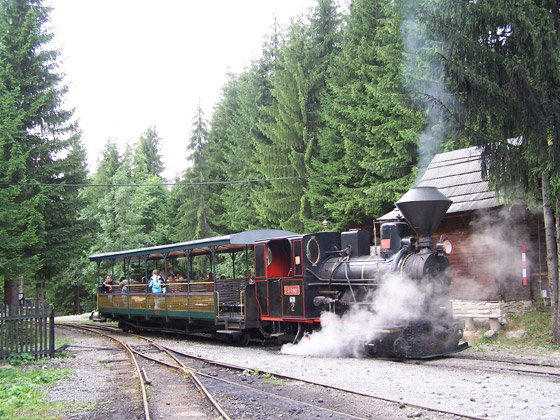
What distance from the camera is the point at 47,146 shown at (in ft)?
64.2

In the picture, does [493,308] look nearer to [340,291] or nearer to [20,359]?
[340,291]

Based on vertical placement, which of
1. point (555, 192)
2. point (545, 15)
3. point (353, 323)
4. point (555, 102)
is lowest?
point (353, 323)

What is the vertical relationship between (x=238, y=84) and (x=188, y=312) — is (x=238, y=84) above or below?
above

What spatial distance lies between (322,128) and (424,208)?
16975 millimetres

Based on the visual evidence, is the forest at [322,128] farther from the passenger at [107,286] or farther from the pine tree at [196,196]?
the passenger at [107,286]

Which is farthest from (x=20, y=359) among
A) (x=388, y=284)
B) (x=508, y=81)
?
(x=508, y=81)

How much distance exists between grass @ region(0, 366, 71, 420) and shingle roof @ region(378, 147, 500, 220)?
939 cm

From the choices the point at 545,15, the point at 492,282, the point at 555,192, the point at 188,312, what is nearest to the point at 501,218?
the point at 492,282

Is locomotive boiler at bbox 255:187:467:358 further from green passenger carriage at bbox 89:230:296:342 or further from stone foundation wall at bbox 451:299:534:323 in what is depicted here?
stone foundation wall at bbox 451:299:534:323

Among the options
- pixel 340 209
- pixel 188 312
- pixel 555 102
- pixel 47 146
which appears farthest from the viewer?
pixel 340 209

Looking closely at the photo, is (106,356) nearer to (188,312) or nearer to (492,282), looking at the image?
(188,312)

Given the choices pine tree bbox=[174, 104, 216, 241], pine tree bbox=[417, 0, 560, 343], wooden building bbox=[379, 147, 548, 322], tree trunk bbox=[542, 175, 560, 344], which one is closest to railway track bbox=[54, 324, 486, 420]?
pine tree bbox=[417, 0, 560, 343]

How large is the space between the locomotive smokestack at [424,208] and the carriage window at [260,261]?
4065 mm

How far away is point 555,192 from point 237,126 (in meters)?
25.1
